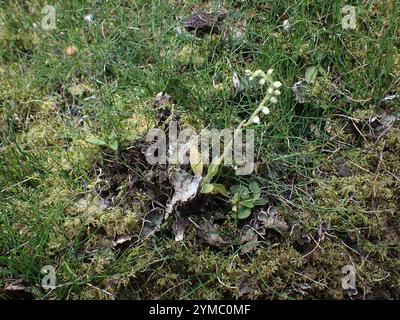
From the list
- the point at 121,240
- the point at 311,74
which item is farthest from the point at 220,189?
the point at 311,74

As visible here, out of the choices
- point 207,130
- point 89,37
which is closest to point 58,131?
point 89,37

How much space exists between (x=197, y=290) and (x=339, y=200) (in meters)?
0.80

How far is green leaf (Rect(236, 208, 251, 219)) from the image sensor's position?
218 cm

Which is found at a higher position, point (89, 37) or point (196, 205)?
point (89, 37)

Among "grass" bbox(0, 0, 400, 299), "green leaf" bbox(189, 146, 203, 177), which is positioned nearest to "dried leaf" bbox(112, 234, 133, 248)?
"grass" bbox(0, 0, 400, 299)

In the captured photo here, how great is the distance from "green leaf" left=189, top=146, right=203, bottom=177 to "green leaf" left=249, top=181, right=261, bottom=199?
0.83ft

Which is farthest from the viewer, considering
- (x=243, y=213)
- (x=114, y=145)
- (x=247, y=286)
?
(x=114, y=145)

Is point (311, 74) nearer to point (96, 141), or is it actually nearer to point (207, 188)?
point (207, 188)

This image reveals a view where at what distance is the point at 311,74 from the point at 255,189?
75 centimetres

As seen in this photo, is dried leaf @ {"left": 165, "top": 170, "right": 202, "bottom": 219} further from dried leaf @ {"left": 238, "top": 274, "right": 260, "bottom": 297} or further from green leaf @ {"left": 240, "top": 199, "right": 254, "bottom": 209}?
dried leaf @ {"left": 238, "top": 274, "right": 260, "bottom": 297}

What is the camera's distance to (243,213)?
219cm
